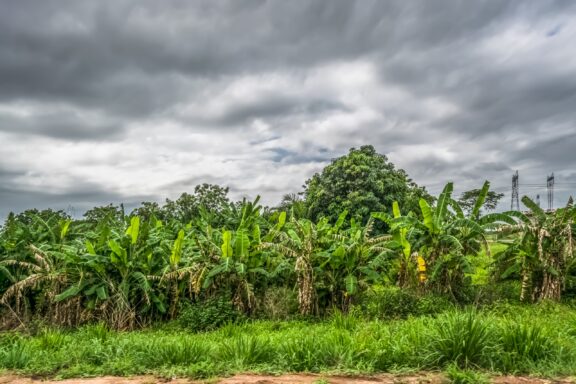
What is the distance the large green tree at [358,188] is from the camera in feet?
74.5

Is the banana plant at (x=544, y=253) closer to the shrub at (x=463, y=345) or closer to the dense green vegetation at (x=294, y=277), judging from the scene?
the dense green vegetation at (x=294, y=277)

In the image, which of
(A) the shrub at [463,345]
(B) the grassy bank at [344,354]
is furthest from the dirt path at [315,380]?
(A) the shrub at [463,345]

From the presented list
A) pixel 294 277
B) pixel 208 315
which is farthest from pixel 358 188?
pixel 208 315

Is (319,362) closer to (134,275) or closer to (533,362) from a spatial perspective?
(533,362)

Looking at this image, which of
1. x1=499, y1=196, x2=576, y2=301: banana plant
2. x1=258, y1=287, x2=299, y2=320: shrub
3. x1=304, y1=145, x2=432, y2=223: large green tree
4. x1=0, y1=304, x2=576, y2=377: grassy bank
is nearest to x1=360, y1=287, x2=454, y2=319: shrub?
x1=258, y1=287, x2=299, y2=320: shrub

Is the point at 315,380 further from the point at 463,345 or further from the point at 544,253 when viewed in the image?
the point at 544,253

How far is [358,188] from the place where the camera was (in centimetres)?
2327

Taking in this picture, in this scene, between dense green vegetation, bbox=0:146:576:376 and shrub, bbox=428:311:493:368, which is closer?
shrub, bbox=428:311:493:368

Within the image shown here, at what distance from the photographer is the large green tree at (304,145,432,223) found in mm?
22719

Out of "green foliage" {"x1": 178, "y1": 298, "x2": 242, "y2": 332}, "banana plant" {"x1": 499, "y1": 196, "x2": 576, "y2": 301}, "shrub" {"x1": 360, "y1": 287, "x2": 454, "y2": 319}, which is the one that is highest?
"banana plant" {"x1": 499, "y1": 196, "x2": 576, "y2": 301}

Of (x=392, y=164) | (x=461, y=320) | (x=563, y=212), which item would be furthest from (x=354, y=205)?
(x=461, y=320)

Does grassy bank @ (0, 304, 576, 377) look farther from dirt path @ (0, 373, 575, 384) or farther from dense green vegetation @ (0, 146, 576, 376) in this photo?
dense green vegetation @ (0, 146, 576, 376)

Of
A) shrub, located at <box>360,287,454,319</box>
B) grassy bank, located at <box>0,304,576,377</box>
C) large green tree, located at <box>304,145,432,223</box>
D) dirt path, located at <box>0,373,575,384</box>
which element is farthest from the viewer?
large green tree, located at <box>304,145,432,223</box>

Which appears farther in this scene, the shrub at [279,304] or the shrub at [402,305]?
the shrub at [279,304]
